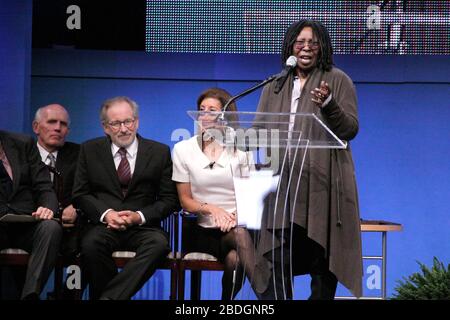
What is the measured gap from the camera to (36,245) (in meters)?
4.41

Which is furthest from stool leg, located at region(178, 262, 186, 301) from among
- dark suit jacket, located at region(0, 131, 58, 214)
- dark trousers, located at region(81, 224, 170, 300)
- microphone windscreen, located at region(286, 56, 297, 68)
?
microphone windscreen, located at region(286, 56, 297, 68)

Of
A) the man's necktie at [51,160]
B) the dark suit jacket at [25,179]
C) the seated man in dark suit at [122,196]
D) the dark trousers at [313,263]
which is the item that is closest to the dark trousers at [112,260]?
the seated man in dark suit at [122,196]

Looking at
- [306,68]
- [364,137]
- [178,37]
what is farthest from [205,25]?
[306,68]

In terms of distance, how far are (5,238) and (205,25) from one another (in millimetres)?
1949

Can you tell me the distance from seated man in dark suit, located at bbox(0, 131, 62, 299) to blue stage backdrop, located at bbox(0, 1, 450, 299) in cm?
110

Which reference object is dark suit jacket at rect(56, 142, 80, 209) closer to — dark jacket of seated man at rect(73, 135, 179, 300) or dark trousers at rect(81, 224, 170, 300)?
dark jacket of seated man at rect(73, 135, 179, 300)

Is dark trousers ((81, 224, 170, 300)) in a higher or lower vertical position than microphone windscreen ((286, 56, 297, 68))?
lower

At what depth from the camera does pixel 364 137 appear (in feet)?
19.0

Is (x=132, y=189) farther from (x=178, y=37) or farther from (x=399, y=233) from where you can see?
(x=399, y=233)

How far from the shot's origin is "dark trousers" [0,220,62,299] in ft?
14.1

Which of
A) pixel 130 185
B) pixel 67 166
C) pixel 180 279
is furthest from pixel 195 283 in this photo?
pixel 67 166

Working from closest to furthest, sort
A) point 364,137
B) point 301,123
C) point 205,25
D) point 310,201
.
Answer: point 301,123 < point 310,201 < point 205,25 < point 364,137

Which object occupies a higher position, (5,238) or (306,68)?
(306,68)

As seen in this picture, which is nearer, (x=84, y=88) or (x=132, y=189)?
(x=132, y=189)
